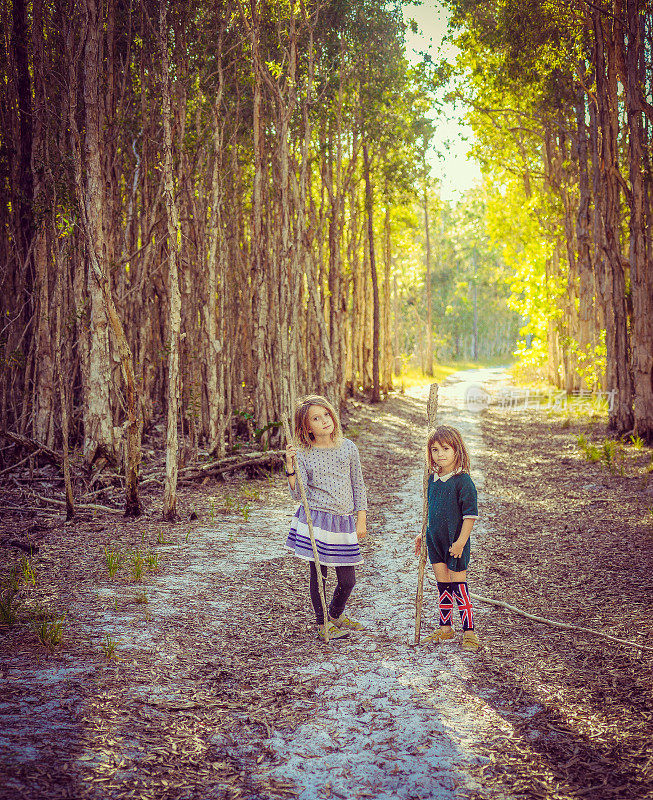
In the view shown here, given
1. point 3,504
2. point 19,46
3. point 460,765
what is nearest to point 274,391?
point 3,504

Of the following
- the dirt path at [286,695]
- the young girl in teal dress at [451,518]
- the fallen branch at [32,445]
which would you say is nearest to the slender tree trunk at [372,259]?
the fallen branch at [32,445]

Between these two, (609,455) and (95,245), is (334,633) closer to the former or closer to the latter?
(95,245)

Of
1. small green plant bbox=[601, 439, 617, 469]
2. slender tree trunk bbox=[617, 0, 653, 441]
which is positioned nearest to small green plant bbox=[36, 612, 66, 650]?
small green plant bbox=[601, 439, 617, 469]

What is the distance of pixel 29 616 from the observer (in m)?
4.51

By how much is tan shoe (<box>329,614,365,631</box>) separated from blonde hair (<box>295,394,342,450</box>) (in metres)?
1.17

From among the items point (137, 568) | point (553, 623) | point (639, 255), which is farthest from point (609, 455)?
point (137, 568)

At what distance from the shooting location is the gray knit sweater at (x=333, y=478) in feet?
14.5

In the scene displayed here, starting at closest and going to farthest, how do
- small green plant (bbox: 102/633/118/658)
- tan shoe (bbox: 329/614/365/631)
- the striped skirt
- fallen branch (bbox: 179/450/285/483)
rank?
1. small green plant (bbox: 102/633/118/658)
2. the striped skirt
3. tan shoe (bbox: 329/614/365/631)
4. fallen branch (bbox: 179/450/285/483)

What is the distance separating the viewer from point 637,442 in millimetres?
11578

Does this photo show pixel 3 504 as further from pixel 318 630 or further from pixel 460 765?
pixel 460 765

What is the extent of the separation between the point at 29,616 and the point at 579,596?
154 inches

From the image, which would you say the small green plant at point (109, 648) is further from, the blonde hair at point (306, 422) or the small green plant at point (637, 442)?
the small green plant at point (637, 442)

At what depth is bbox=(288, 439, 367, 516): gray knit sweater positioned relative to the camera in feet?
14.5

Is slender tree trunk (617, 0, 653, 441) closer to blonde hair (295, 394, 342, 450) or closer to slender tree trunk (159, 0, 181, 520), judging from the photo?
slender tree trunk (159, 0, 181, 520)
